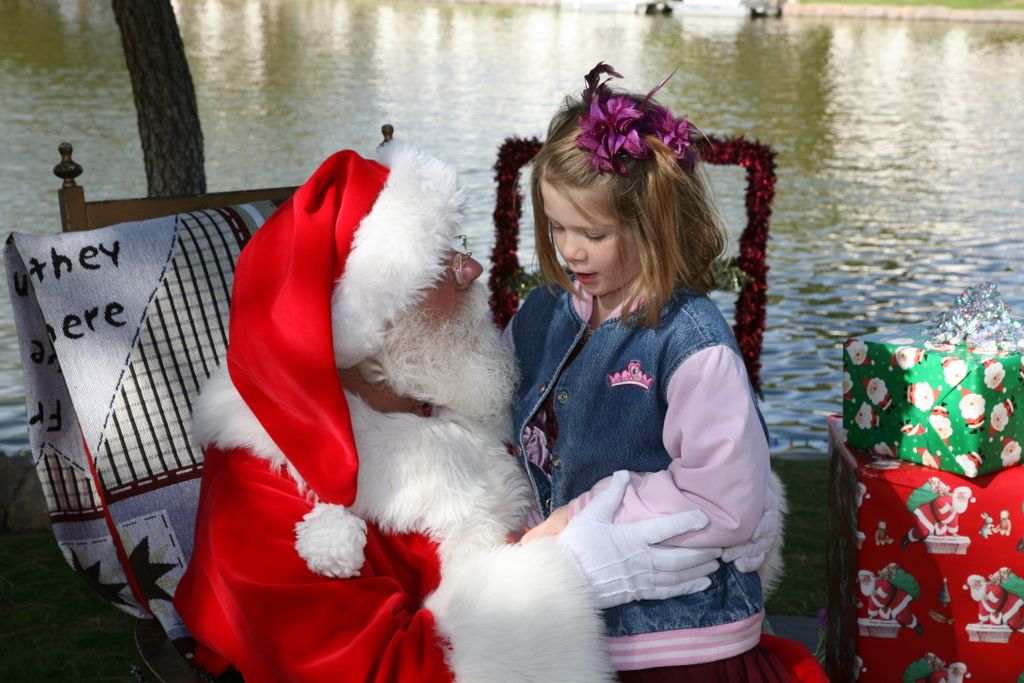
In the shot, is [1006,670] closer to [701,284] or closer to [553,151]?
[701,284]

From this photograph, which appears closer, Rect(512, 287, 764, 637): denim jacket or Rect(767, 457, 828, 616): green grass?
Rect(512, 287, 764, 637): denim jacket

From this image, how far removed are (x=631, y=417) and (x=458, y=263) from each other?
0.38 metres

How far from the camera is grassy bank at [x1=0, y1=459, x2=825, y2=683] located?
328 cm

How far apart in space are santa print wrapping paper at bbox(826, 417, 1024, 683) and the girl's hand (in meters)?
0.80

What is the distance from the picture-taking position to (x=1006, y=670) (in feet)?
7.59

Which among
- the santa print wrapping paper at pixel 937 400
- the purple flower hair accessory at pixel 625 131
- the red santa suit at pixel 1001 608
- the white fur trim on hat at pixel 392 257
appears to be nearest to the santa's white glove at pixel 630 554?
the white fur trim on hat at pixel 392 257

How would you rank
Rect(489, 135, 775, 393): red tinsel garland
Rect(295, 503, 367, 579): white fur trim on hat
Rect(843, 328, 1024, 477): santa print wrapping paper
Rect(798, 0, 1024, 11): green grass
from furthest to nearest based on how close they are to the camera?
Rect(798, 0, 1024, 11): green grass, Rect(489, 135, 775, 393): red tinsel garland, Rect(843, 328, 1024, 477): santa print wrapping paper, Rect(295, 503, 367, 579): white fur trim on hat

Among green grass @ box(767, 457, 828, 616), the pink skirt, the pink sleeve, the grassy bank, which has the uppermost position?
the pink sleeve

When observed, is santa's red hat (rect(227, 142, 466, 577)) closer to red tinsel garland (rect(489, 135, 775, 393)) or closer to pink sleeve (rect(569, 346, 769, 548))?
pink sleeve (rect(569, 346, 769, 548))

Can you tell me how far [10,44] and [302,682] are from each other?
1962 cm

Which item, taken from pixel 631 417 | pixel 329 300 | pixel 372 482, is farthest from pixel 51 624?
pixel 631 417

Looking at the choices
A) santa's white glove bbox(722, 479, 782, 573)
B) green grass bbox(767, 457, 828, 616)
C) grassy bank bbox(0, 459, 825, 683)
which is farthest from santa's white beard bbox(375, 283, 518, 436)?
green grass bbox(767, 457, 828, 616)

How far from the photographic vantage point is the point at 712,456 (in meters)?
1.68

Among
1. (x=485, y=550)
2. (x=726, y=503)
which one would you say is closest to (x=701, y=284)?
(x=726, y=503)
